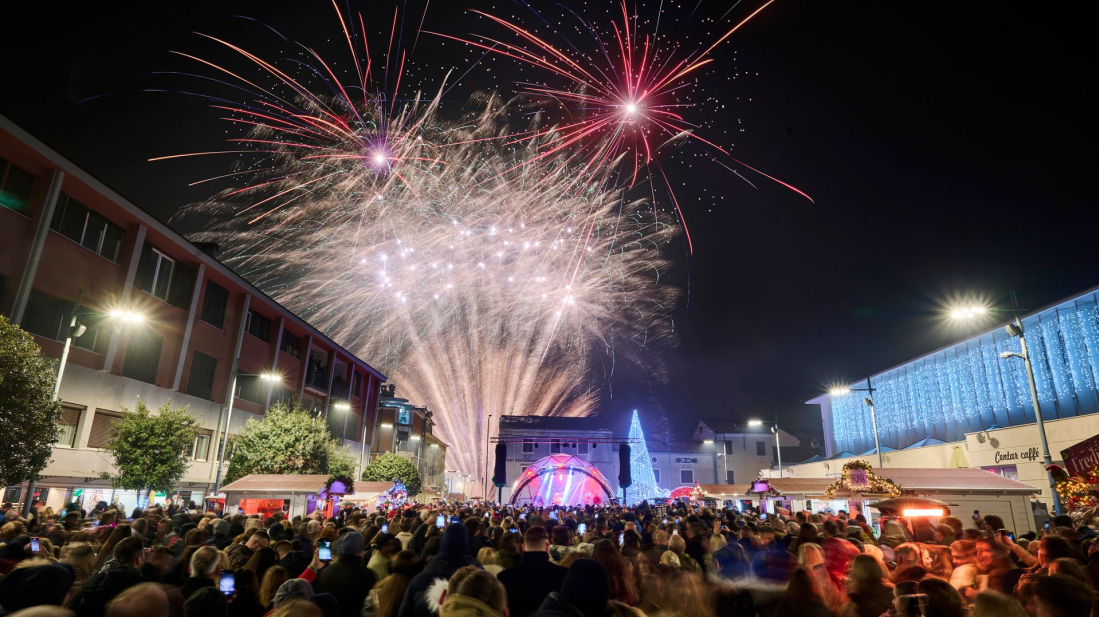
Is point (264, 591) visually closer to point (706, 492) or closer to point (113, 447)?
point (113, 447)

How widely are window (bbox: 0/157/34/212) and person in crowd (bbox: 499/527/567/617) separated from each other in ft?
84.3

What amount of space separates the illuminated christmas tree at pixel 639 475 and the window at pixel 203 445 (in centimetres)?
4550

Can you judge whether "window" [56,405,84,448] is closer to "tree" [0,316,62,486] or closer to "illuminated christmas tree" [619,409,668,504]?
"tree" [0,316,62,486]

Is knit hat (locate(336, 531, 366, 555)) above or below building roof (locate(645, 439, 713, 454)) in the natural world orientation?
below

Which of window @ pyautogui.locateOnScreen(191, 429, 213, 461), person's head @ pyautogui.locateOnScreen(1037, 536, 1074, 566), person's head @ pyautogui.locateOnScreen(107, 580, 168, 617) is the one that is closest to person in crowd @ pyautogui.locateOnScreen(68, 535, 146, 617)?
person's head @ pyautogui.locateOnScreen(107, 580, 168, 617)

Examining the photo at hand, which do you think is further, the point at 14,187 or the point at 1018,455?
the point at 1018,455

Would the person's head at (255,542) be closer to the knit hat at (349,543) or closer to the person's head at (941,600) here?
the knit hat at (349,543)

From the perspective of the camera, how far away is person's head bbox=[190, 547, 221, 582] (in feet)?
18.9

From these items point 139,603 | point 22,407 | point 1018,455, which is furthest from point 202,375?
point 1018,455

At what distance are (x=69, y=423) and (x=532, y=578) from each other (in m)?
27.4

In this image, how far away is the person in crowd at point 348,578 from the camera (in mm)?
6574

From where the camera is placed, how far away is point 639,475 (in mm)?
74000

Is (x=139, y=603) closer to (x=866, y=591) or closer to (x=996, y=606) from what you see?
(x=996, y=606)

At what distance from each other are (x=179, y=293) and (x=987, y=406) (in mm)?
49828
